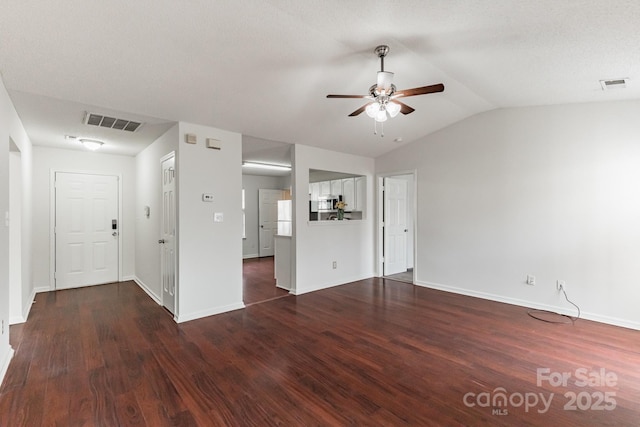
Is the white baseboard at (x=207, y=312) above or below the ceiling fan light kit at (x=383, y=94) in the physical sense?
below

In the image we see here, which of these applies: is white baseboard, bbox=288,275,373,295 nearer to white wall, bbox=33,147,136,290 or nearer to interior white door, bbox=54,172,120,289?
white wall, bbox=33,147,136,290

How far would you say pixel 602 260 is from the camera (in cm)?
363

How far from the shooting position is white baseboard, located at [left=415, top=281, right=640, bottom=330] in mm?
3490

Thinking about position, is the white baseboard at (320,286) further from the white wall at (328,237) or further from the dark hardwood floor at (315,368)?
the dark hardwood floor at (315,368)

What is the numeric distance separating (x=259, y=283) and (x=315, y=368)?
10.7ft

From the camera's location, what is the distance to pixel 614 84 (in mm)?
3066

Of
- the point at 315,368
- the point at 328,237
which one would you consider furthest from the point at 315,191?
the point at 315,368

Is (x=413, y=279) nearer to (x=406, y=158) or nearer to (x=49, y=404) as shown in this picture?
(x=406, y=158)

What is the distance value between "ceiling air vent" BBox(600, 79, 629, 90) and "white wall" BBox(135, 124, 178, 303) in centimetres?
478

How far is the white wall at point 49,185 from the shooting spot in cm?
496

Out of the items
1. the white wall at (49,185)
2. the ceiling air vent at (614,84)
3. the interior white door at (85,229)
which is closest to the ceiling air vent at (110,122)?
the white wall at (49,185)

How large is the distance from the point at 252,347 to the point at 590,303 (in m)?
4.11

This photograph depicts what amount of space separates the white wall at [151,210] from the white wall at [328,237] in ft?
6.50

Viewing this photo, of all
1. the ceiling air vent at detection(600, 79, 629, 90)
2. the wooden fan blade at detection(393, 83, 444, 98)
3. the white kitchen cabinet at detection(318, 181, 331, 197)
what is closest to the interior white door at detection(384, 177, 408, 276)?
the white kitchen cabinet at detection(318, 181, 331, 197)
